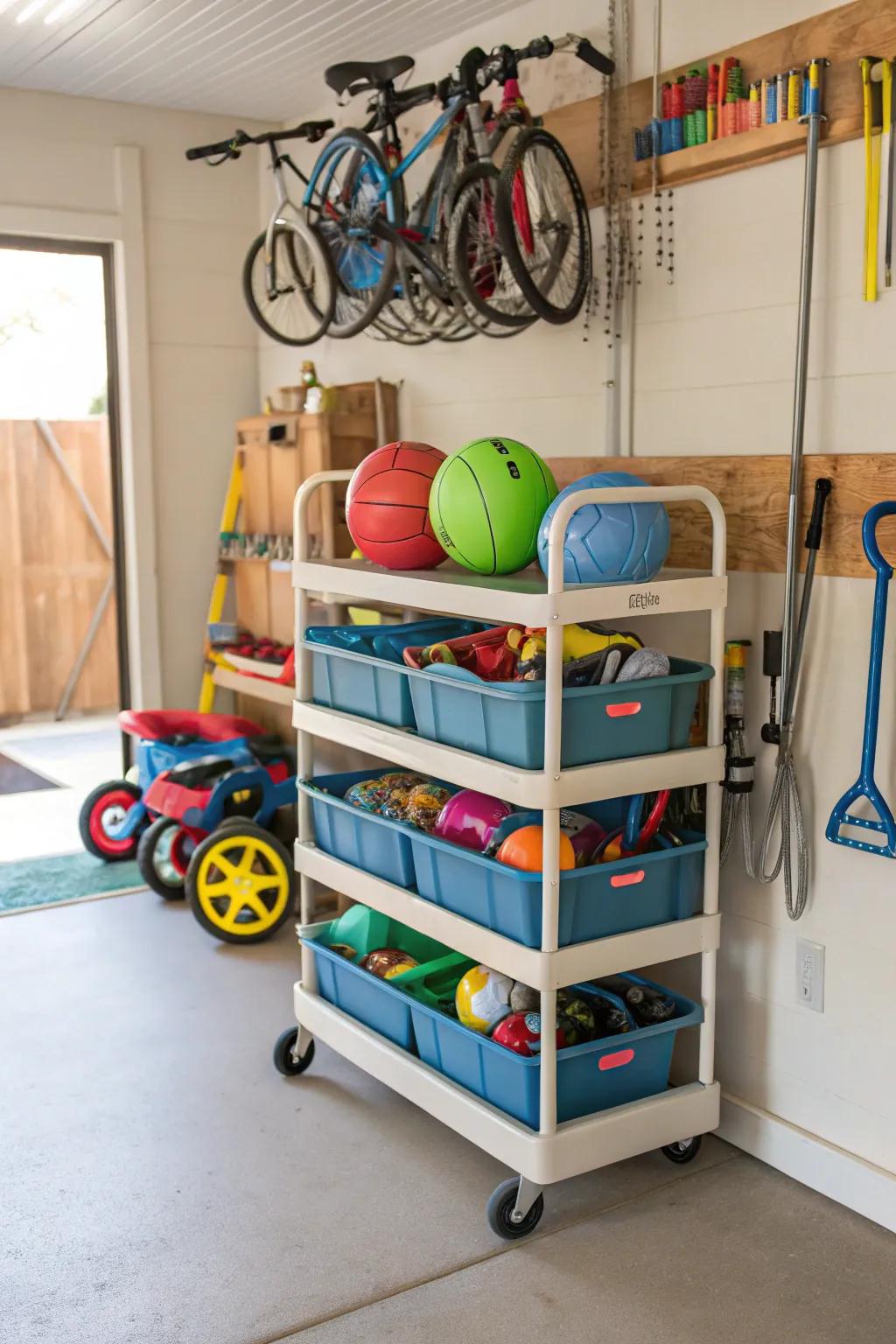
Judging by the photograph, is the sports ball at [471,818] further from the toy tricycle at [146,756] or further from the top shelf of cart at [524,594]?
the toy tricycle at [146,756]

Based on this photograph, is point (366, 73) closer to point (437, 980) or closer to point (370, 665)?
point (370, 665)

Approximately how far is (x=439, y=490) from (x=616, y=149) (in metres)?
1.10

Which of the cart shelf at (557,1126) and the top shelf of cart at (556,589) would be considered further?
the cart shelf at (557,1126)

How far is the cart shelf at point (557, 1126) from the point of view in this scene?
2422 millimetres

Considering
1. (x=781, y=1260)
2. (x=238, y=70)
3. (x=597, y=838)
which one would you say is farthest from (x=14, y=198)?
(x=781, y=1260)

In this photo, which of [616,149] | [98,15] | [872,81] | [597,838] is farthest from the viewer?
[98,15]

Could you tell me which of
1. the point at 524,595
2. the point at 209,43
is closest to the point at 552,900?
the point at 524,595

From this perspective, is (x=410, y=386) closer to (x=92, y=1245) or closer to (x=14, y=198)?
(x=14, y=198)

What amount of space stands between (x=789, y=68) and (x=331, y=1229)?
253cm

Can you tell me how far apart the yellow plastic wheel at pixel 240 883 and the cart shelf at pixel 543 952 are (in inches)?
42.0

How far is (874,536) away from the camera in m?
2.36

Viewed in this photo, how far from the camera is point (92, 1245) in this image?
2.45 meters

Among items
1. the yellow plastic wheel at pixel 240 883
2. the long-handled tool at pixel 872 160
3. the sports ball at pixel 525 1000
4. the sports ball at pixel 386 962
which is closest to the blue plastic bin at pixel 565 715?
the sports ball at pixel 525 1000

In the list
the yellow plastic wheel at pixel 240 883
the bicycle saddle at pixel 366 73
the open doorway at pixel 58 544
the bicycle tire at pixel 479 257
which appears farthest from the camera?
the open doorway at pixel 58 544
